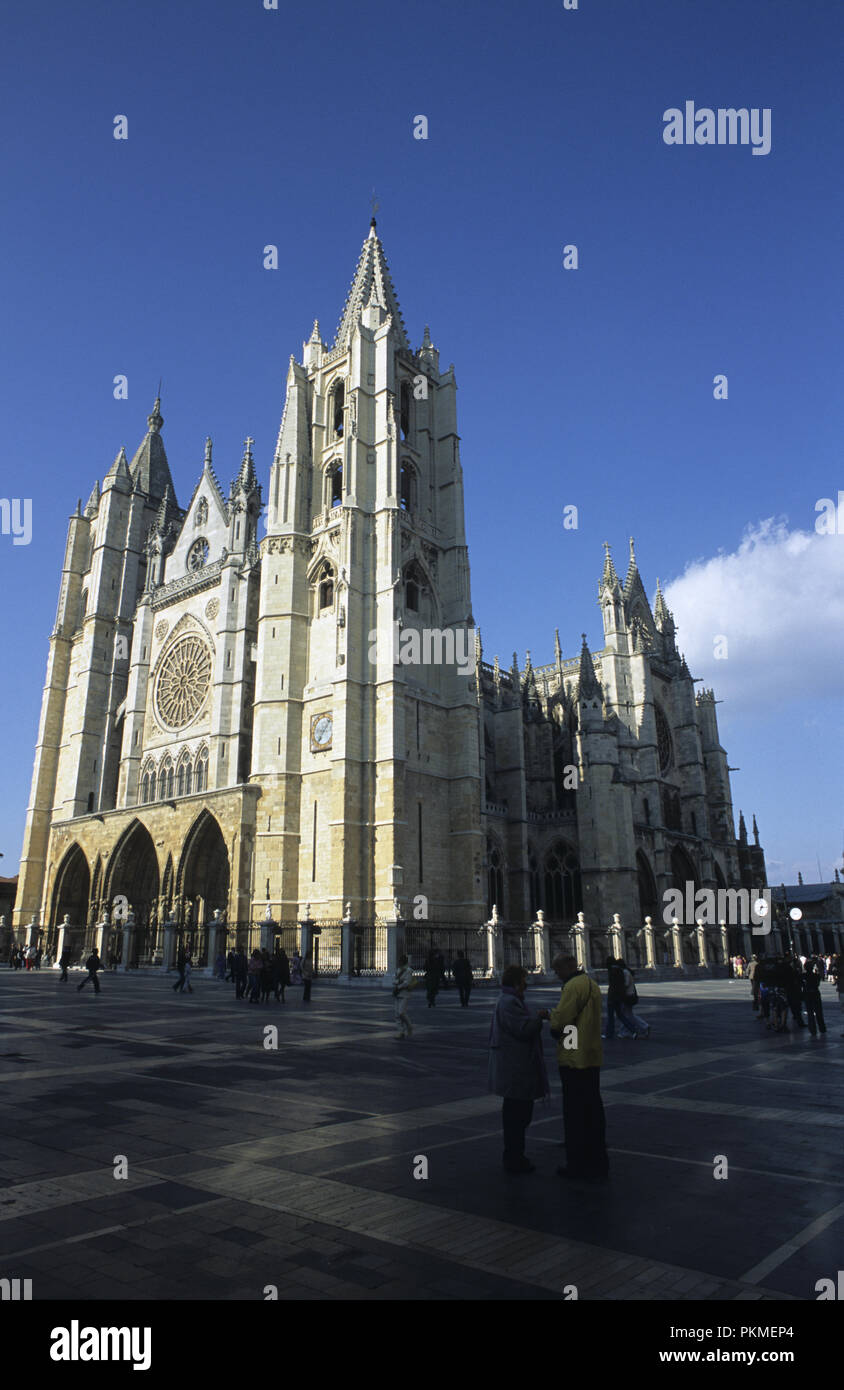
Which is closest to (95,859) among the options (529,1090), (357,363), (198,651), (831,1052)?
(198,651)

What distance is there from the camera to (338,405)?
128ft

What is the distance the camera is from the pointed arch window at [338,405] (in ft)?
127

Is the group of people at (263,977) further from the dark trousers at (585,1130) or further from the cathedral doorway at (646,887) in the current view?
the cathedral doorway at (646,887)

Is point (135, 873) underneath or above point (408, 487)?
underneath

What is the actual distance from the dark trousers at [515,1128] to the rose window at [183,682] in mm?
35675

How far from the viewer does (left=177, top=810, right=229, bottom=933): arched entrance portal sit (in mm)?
34188

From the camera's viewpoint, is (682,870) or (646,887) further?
(682,870)

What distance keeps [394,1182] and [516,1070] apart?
3.45ft

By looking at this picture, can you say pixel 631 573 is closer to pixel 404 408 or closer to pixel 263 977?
pixel 404 408

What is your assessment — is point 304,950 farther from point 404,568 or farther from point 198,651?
point 198,651

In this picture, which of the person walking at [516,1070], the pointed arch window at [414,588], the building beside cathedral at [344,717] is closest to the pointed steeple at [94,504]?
the building beside cathedral at [344,717]

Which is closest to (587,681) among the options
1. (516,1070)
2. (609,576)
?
(609,576)
